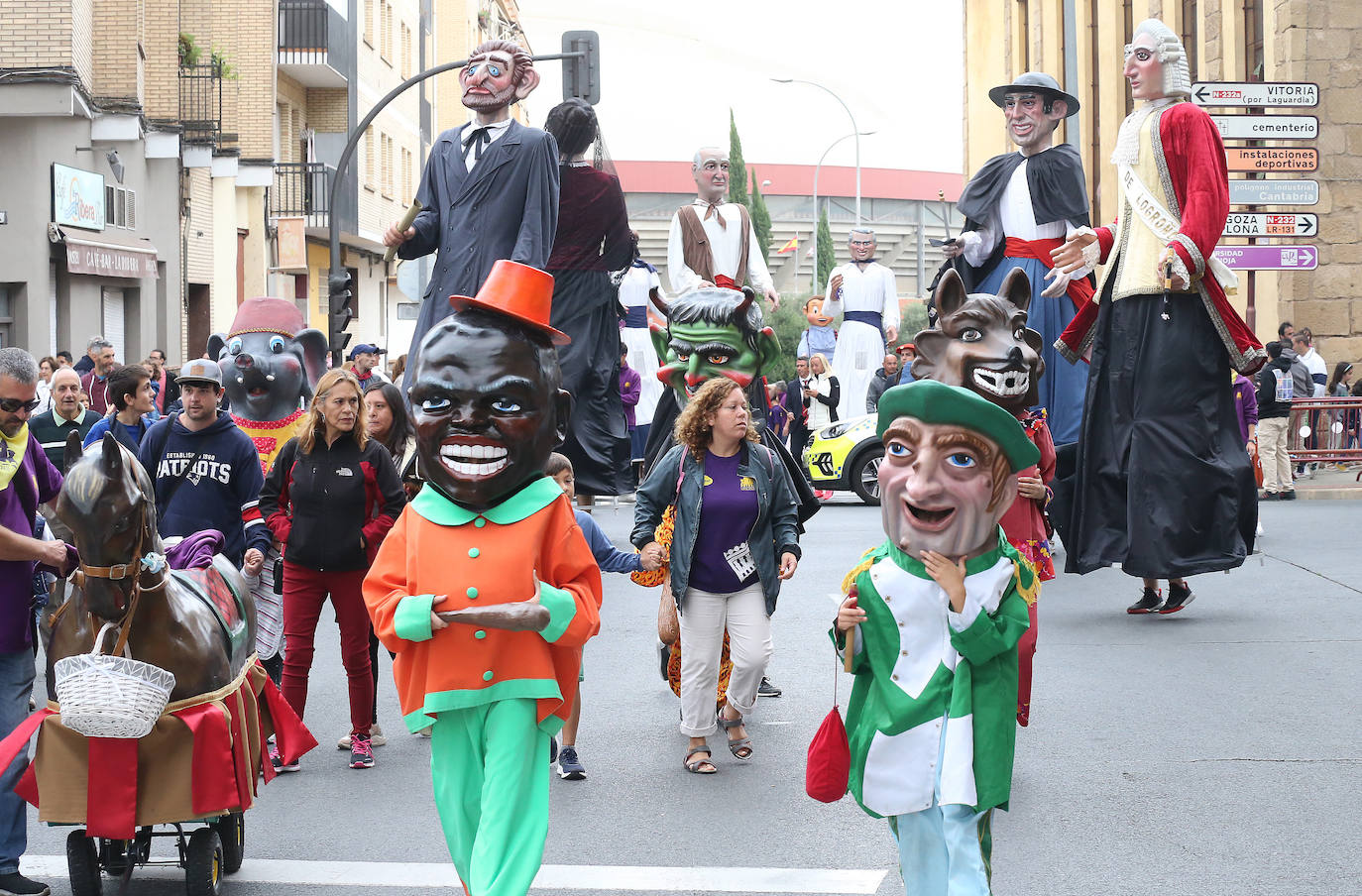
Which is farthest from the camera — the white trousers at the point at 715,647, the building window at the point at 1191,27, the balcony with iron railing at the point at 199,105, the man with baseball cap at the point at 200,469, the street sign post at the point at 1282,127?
the balcony with iron railing at the point at 199,105

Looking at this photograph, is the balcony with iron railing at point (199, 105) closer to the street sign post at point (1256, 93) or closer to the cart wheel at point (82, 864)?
the street sign post at point (1256, 93)

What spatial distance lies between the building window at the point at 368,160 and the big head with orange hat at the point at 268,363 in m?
31.5

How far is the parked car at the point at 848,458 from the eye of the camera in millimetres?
17688

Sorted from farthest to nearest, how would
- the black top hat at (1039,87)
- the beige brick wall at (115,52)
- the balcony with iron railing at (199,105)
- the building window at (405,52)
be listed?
the building window at (405,52), the balcony with iron railing at (199,105), the beige brick wall at (115,52), the black top hat at (1039,87)

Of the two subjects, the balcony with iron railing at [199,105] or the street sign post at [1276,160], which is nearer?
the street sign post at [1276,160]

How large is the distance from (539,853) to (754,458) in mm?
2807

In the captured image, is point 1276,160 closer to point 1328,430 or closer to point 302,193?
point 1328,430

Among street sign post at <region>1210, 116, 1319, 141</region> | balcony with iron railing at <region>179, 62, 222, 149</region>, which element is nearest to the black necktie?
street sign post at <region>1210, 116, 1319, 141</region>

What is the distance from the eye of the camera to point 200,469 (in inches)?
283

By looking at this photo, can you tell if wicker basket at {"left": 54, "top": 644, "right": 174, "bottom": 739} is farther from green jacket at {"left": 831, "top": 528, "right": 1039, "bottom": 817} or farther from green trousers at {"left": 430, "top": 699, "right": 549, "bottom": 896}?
green jacket at {"left": 831, "top": 528, "right": 1039, "bottom": 817}

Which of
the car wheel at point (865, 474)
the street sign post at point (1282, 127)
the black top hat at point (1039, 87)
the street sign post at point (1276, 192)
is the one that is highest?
the street sign post at point (1282, 127)

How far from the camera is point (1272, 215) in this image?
746 inches

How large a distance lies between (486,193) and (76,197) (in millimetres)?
15744

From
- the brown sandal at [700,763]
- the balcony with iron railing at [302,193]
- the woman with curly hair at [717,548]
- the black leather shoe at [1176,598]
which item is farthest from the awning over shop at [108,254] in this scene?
the brown sandal at [700,763]
